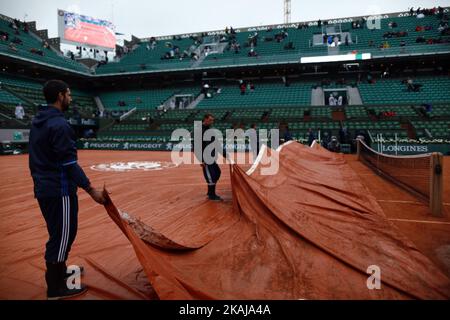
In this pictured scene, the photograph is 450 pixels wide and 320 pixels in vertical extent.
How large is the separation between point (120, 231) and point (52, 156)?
2183mm

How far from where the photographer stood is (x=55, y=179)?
102 inches

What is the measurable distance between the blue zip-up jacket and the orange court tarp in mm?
451

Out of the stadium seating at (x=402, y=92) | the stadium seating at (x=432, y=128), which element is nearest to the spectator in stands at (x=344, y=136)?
the stadium seating at (x=432, y=128)

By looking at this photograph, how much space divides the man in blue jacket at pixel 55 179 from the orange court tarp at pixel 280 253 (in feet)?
1.30

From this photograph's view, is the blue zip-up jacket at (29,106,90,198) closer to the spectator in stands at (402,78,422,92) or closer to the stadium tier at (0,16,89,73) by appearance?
the stadium tier at (0,16,89,73)

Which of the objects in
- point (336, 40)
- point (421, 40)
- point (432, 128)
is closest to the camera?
point (432, 128)

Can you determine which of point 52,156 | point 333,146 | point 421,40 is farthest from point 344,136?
point 52,156

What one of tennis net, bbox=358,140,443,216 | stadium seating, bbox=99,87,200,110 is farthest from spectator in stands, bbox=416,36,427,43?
tennis net, bbox=358,140,443,216

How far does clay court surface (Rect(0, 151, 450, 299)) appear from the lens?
296cm

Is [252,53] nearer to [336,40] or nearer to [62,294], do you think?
[336,40]

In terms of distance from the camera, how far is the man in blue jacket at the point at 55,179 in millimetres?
2529

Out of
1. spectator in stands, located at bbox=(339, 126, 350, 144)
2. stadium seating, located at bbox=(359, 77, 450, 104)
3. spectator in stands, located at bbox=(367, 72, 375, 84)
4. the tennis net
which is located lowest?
the tennis net
